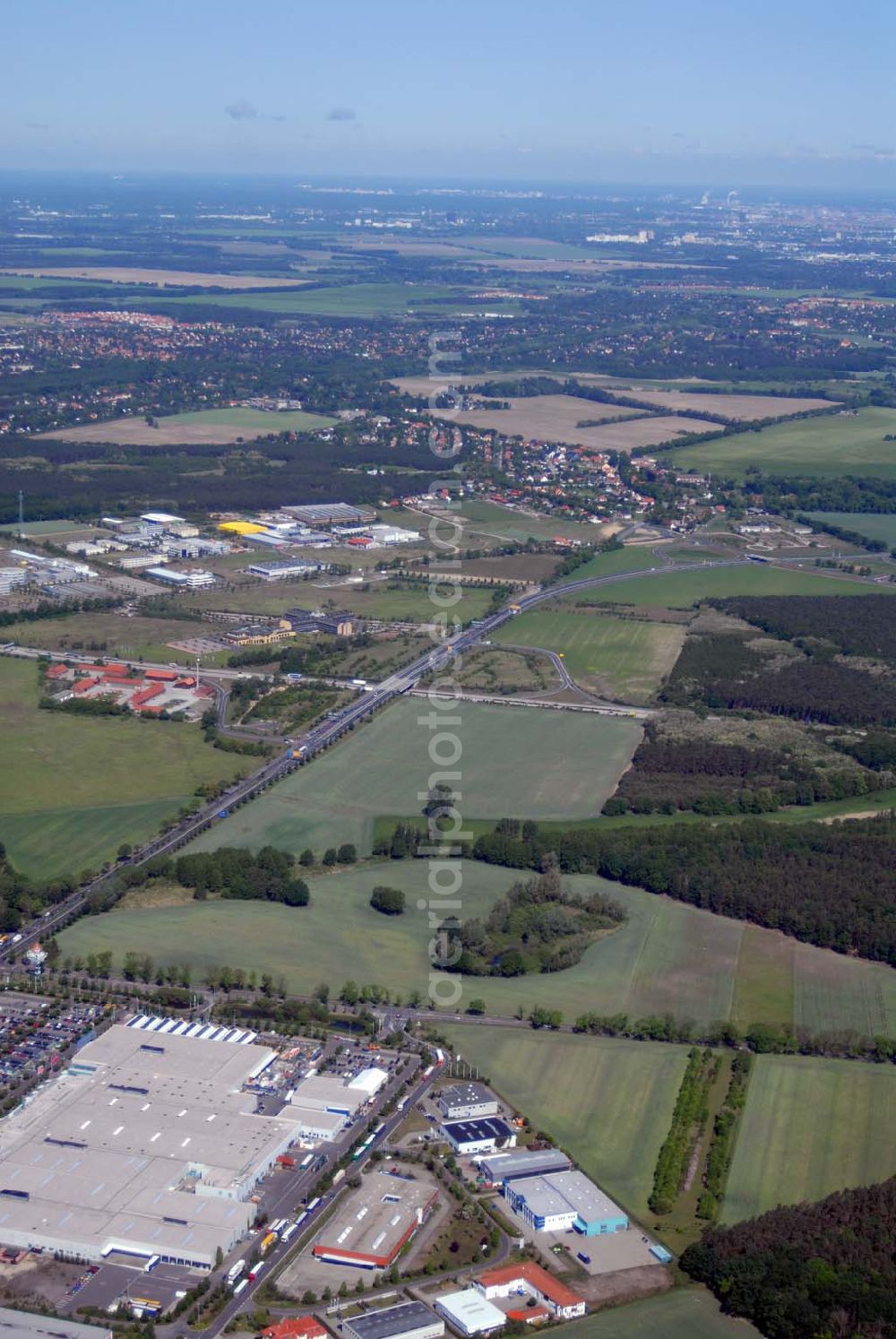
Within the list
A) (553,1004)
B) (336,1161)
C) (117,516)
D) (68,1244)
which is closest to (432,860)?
(553,1004)

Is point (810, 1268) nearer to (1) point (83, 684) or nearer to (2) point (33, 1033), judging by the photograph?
(2) point (33, 1033)

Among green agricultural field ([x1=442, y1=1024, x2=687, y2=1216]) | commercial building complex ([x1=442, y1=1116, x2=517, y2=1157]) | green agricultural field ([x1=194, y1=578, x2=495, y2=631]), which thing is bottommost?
green agricultural field ([x1=442, y1=1024, x2=687, y2=1216])

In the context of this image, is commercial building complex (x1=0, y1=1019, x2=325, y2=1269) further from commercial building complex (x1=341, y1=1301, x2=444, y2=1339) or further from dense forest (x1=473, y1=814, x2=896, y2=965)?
dense forest (x1=473, y1=814, x2=896, y2=965)

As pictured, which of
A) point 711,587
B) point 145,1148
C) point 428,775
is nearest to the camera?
point 145,1148

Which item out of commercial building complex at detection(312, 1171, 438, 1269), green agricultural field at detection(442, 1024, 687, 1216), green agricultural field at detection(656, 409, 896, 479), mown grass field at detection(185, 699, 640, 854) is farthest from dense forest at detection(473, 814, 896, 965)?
green agricultural field at detection(656, 409, 896, 479)

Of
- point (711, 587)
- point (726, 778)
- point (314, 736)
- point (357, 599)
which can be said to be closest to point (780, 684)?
point (726, 778)

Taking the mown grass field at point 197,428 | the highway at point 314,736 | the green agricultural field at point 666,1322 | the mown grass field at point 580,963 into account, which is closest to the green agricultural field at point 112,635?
the highway at point 314,736

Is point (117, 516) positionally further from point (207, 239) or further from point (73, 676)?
point (207, 239)
